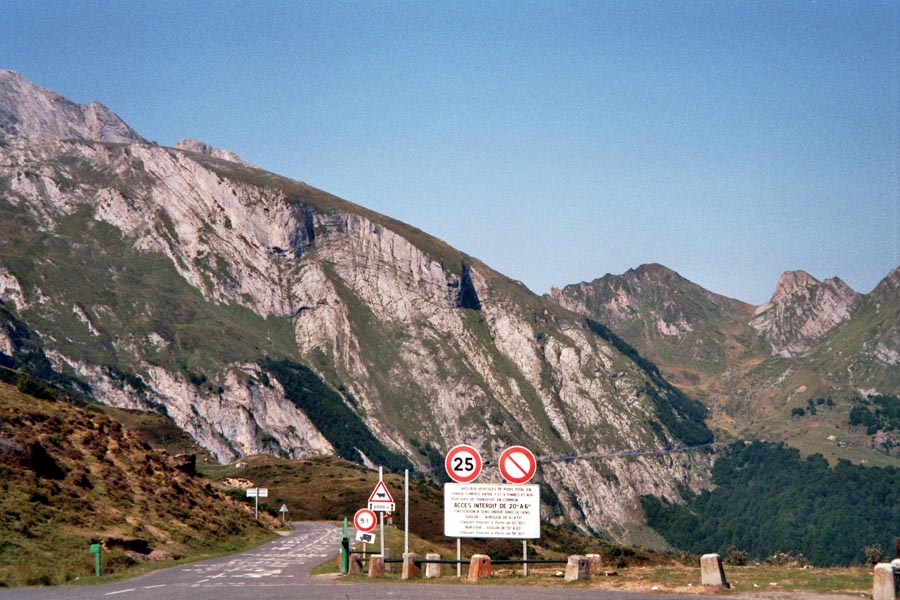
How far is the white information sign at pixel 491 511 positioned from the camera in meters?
36.8

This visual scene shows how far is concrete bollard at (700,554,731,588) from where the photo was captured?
31.4 metres

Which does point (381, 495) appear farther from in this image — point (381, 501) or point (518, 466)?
point (518, 466)

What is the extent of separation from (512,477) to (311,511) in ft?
326

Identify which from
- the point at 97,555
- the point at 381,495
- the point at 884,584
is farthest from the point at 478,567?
the point at 97,555

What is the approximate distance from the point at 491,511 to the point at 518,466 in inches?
78.6

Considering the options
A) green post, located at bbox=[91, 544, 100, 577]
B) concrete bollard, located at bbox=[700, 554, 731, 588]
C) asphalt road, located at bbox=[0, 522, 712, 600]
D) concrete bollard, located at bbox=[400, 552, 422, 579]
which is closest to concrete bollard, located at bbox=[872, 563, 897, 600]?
concrete bollard, located at bbox=[700, 554, 731, 588]

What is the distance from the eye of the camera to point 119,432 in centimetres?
8206

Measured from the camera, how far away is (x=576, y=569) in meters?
35.4

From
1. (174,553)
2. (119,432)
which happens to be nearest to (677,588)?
(174,553)

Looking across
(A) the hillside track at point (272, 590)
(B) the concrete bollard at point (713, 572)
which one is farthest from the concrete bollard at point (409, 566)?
(B) the concrete bollard at point (713, 572)

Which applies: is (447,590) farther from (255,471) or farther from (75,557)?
(255,471)

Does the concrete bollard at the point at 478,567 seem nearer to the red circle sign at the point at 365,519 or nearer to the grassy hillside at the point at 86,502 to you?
the red circle sign at the point at 365,519

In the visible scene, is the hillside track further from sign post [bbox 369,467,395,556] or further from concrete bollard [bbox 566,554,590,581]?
sign post [bbox 369,467,395,556]

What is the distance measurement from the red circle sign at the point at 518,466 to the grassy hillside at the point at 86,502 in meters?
20.7
